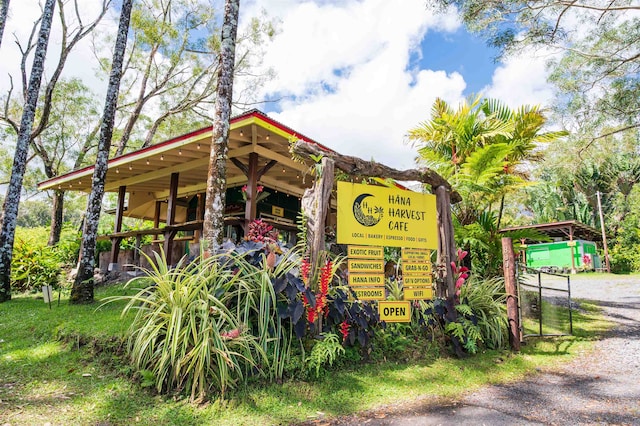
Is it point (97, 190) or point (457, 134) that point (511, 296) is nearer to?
point (457, 134)

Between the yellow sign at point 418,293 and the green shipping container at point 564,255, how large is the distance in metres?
18.7

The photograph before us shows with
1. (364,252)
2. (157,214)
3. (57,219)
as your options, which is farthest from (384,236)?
(57,219)

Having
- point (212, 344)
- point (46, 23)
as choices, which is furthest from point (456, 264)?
point (46, 23)

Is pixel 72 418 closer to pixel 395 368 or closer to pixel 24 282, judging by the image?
pixel 395 368

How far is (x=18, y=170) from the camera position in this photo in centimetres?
718

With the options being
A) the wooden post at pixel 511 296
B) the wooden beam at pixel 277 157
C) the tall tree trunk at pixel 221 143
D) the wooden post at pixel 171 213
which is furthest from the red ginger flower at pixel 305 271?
the wooden post at pixel 171 213

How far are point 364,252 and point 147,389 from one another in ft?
7.51

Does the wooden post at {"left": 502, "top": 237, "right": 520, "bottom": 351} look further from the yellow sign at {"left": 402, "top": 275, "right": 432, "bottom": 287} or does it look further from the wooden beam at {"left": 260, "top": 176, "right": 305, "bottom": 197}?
the wooden beam at {"left": 260, "top": 176, "right": 305, "bottom": 197}

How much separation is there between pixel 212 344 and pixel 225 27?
4108 mm

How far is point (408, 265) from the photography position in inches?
174

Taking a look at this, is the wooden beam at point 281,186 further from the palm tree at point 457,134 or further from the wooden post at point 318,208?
the wooden post at point 318,208

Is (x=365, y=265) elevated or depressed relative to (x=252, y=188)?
depressed

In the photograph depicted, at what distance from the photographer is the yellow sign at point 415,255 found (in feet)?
14.6

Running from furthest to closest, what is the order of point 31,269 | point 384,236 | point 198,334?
point 31,269, point 384,236, point 198,334
